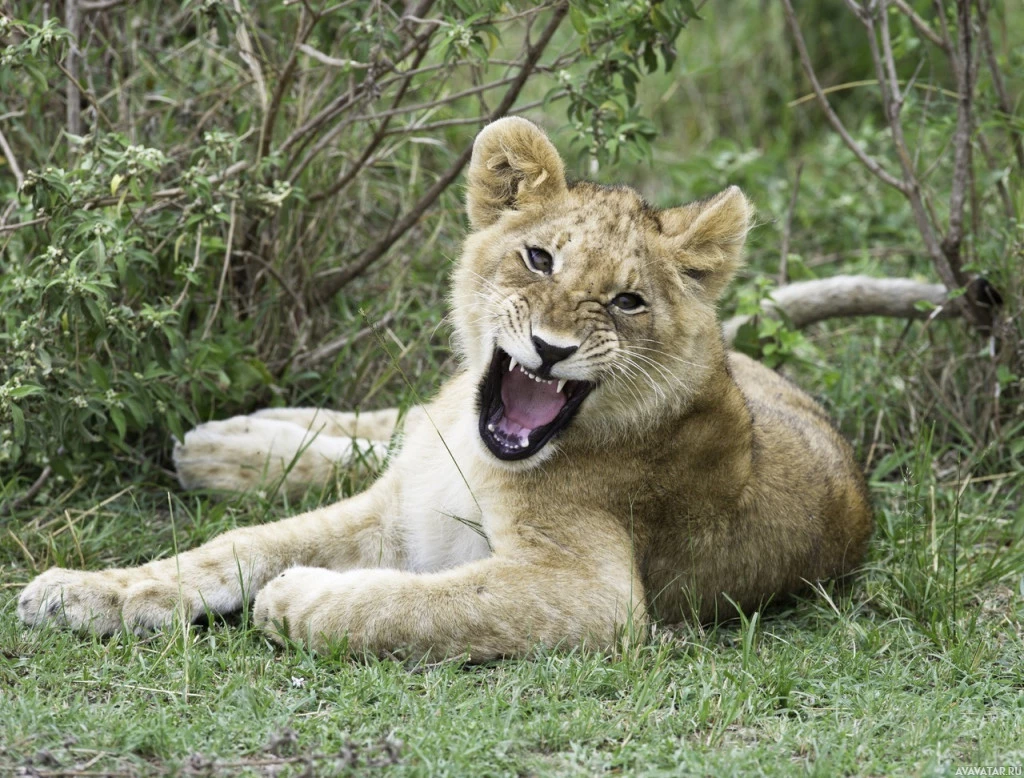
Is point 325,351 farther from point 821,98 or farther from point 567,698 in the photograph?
point 567,698

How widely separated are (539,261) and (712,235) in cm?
62

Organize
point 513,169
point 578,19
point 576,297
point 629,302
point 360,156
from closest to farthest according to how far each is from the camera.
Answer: point 576,297
point 629,302
point 513,169
point 578,19
point 360,156

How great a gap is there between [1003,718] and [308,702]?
2.02m

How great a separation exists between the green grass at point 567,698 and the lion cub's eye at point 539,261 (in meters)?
1.28

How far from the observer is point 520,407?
181 inches

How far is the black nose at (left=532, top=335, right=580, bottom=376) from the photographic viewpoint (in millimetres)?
4242

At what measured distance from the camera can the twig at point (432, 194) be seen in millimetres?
5688

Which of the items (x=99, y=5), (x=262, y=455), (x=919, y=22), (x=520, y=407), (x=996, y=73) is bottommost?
(x=262, y=455)

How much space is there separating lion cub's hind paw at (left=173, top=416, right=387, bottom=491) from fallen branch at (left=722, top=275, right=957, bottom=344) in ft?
6.70

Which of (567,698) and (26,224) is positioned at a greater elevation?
(26,224)

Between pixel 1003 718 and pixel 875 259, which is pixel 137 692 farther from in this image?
pixel 875 259

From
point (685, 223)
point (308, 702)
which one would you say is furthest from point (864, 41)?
point (308, 702)

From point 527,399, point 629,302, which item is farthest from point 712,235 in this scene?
point 527,399

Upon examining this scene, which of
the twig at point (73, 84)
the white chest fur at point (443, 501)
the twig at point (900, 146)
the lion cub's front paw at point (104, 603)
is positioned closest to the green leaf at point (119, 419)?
the lion cub's front paw at point (104, 603)
